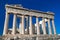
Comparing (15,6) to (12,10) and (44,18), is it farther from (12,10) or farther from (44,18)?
(44,18)

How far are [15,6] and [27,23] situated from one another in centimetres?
797

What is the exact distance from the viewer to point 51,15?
4166 cm

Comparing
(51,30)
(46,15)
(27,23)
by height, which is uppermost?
(46,15)

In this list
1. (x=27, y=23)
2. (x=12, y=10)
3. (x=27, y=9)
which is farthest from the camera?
(x=27, y=23)

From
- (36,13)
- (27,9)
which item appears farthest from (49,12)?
(27,9)

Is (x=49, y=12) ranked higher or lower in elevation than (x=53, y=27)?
higher

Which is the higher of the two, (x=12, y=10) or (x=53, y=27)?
(x=12, y=10)

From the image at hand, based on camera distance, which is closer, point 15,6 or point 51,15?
point 15,6

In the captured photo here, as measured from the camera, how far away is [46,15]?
41125 millimetres

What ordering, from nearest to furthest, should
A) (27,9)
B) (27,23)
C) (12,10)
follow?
1. (12,10)
2. (27,9)
3. (27,23)

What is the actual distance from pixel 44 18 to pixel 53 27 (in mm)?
4491

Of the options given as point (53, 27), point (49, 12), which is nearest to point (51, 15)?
point (49, 12)

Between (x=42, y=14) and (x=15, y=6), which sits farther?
(x=42, y=14)

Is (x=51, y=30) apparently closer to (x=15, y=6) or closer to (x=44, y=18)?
(x=44, y=18)
